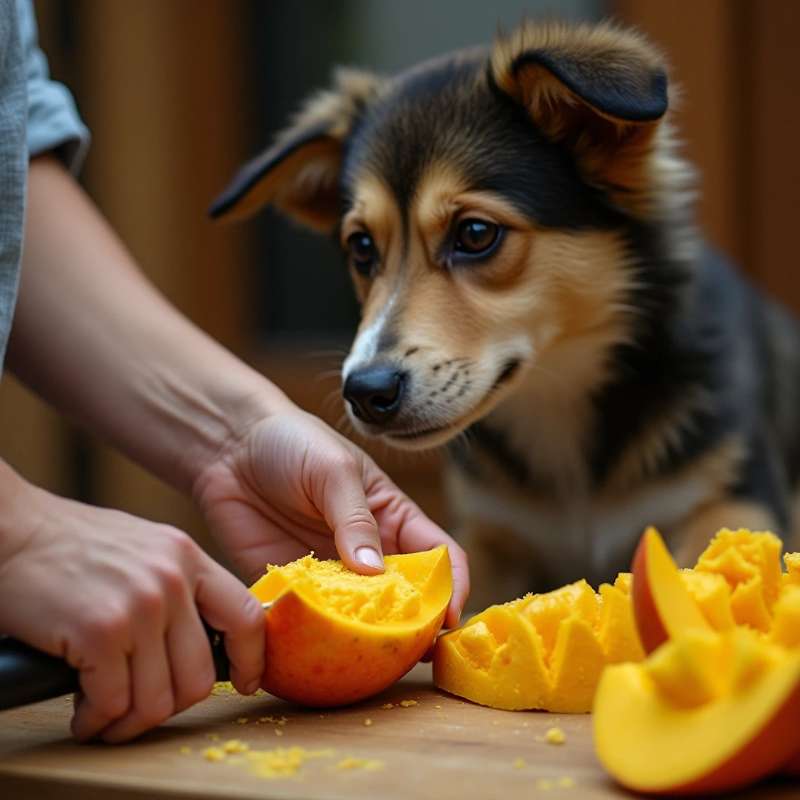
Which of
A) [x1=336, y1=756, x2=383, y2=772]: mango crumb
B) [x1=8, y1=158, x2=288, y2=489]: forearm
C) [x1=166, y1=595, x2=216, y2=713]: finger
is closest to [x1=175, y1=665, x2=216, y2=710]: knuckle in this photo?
[x1=166, y1=595, x2=216, y2=713]: finger

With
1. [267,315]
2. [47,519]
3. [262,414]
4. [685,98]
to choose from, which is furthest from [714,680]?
[267,315]

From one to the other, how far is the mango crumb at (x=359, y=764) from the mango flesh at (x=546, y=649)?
191 mm

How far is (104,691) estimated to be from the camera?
86cm

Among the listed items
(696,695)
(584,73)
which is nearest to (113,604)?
(696,695)

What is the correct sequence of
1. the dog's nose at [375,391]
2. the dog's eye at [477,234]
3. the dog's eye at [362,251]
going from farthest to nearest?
1. the dog's eye at [362,251]
2. the dog's eye at [477,234]
3. the dog's nose at [375,391]

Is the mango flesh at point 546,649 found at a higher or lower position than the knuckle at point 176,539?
lower

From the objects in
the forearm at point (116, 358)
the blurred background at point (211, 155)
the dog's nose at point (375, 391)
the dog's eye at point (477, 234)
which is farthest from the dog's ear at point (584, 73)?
the blurred background at point (211, 155)

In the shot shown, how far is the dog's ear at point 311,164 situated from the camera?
187cm

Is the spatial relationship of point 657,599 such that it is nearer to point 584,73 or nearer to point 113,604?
point 113,604

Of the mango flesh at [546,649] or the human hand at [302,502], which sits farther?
the human hand at [302,502]

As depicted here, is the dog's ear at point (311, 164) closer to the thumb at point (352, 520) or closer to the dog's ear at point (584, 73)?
the dog's ear at point (584, 73)

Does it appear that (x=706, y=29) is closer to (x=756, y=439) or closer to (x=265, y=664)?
(x=756, y=439)

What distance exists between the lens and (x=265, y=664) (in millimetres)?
971

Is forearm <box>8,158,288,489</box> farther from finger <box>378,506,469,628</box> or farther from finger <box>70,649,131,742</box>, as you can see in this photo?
finger <box>70,649,131,742</box>
